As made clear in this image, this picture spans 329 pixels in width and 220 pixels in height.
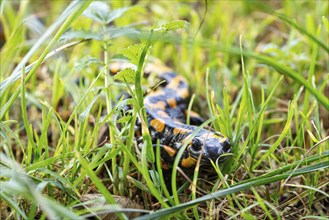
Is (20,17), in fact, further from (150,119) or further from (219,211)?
(219,211)

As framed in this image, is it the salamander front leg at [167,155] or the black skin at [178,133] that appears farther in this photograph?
the salamander front leg at [167,155]

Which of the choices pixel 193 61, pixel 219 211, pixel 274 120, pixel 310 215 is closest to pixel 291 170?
pixel 310 215

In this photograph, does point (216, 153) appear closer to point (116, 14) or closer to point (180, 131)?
point (180, 131)

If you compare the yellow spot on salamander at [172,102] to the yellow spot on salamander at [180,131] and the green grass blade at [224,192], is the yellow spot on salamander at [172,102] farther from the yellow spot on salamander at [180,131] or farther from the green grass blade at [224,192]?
the green grass blade at [224,192]

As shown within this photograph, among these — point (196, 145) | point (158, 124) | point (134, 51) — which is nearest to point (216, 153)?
point (196, 145)

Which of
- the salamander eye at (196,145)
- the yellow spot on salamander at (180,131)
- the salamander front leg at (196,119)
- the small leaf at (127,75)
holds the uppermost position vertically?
the small leaf at (127,75)

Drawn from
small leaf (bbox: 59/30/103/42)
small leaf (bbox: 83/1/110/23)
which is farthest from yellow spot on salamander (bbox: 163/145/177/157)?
small leaf (bbox: 83/1/110/23)

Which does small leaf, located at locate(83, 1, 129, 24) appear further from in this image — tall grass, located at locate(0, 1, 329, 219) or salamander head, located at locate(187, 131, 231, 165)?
salamander head, located at locate(187, 131, 231, 165)

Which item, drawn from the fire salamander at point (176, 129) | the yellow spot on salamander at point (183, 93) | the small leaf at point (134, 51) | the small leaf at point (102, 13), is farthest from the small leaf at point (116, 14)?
the yellow spot on salamander at point (183, 93)
